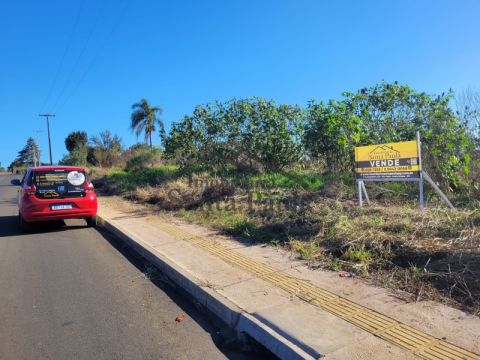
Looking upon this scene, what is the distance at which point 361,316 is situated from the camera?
3977 mm

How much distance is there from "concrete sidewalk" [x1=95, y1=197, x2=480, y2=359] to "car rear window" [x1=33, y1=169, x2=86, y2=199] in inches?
150

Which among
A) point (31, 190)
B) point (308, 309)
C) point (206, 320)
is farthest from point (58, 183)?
point (308, 309)

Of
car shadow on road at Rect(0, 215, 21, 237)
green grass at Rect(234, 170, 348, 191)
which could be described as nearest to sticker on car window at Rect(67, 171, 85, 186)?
car shadow on road at Rect(0, 215, 21, 237)

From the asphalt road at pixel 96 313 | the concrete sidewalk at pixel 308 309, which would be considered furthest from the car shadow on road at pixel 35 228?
the concrete sidewalk at pixel 308 309

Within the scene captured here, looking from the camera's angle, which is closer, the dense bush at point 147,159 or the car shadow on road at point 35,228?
the car shadow on road at point 35,228

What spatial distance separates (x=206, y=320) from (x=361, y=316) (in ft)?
5.51

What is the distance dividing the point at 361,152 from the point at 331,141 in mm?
4295

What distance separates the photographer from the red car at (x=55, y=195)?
931cm

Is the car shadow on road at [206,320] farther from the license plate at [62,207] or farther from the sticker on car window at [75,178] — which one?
the sticker on car window at [75,178]

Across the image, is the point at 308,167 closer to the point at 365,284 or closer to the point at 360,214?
the point at 360,214

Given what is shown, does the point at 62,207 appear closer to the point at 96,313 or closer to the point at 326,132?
the point at 96,313

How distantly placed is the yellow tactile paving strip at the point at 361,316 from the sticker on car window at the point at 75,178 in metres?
5.26

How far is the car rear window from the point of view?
945 centimetres

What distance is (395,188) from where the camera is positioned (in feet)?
31.8
